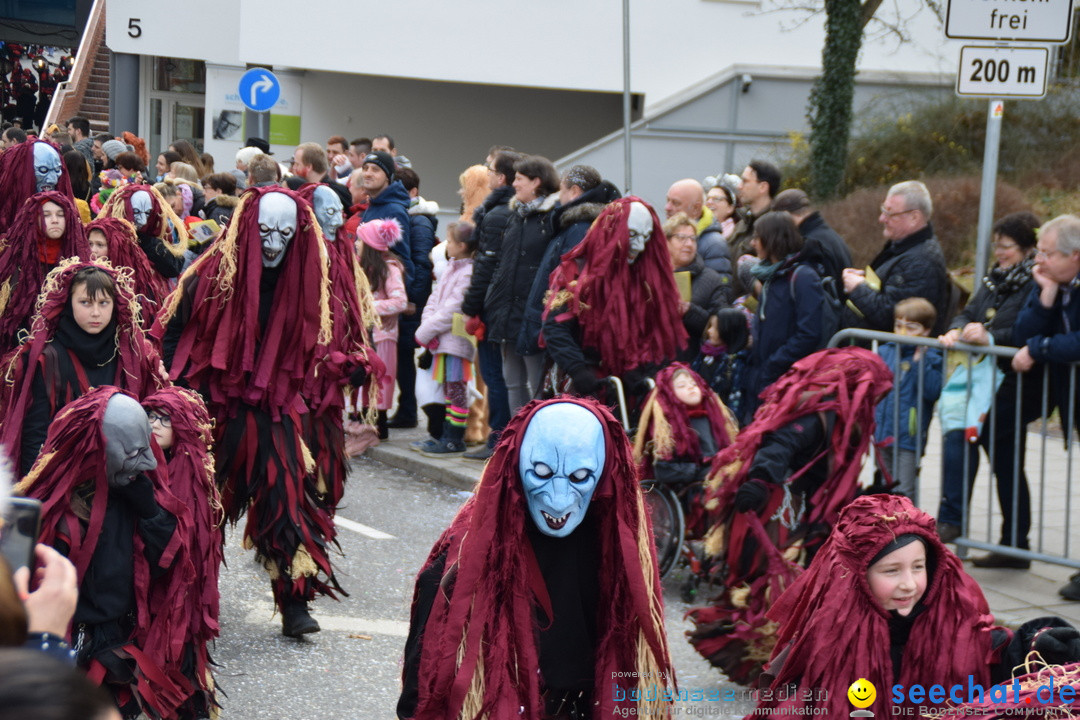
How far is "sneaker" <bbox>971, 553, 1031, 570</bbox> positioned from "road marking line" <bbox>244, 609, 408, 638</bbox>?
2.99 meters

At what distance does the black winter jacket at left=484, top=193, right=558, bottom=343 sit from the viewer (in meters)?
8.45

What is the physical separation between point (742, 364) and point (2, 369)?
12.6 ft

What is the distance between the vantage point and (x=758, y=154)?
19875 mm

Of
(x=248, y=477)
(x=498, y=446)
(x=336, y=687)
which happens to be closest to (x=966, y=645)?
(x=498, y=446)

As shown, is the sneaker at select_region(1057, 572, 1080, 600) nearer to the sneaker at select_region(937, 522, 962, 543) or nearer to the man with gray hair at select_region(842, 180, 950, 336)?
the sneaker at select_region(937, 522, 962, 543)

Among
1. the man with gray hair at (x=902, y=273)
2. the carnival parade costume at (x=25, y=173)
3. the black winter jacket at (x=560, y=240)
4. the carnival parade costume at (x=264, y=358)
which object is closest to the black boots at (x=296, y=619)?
the carnival parade costume at (x=264, y=358)

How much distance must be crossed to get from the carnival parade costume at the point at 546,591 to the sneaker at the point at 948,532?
3.81m

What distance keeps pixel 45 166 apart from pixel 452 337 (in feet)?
9.72

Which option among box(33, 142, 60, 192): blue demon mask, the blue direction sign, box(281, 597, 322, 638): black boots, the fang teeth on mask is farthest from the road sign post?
the blue direction sign

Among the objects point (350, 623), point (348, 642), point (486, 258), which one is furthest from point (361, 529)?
point (486, 258)

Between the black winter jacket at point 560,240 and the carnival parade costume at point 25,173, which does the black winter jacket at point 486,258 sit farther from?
the carnival parade costume at point 25,173

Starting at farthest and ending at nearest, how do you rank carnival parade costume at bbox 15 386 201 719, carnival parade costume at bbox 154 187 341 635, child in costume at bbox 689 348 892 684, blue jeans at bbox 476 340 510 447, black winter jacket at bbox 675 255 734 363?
1. blue jeans at bbox 476 340 510 447
2. black winter jacket at bbox 675 255 734 363
3. carnival parade costume at bbox 154 187 341 635
4. child in costume at bbox 689 348 892 684
5. carnival parade costume at bbox 15 386 201 719

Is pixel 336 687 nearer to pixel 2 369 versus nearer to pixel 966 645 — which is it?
pixel 2 369

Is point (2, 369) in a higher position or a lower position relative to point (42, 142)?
lower
